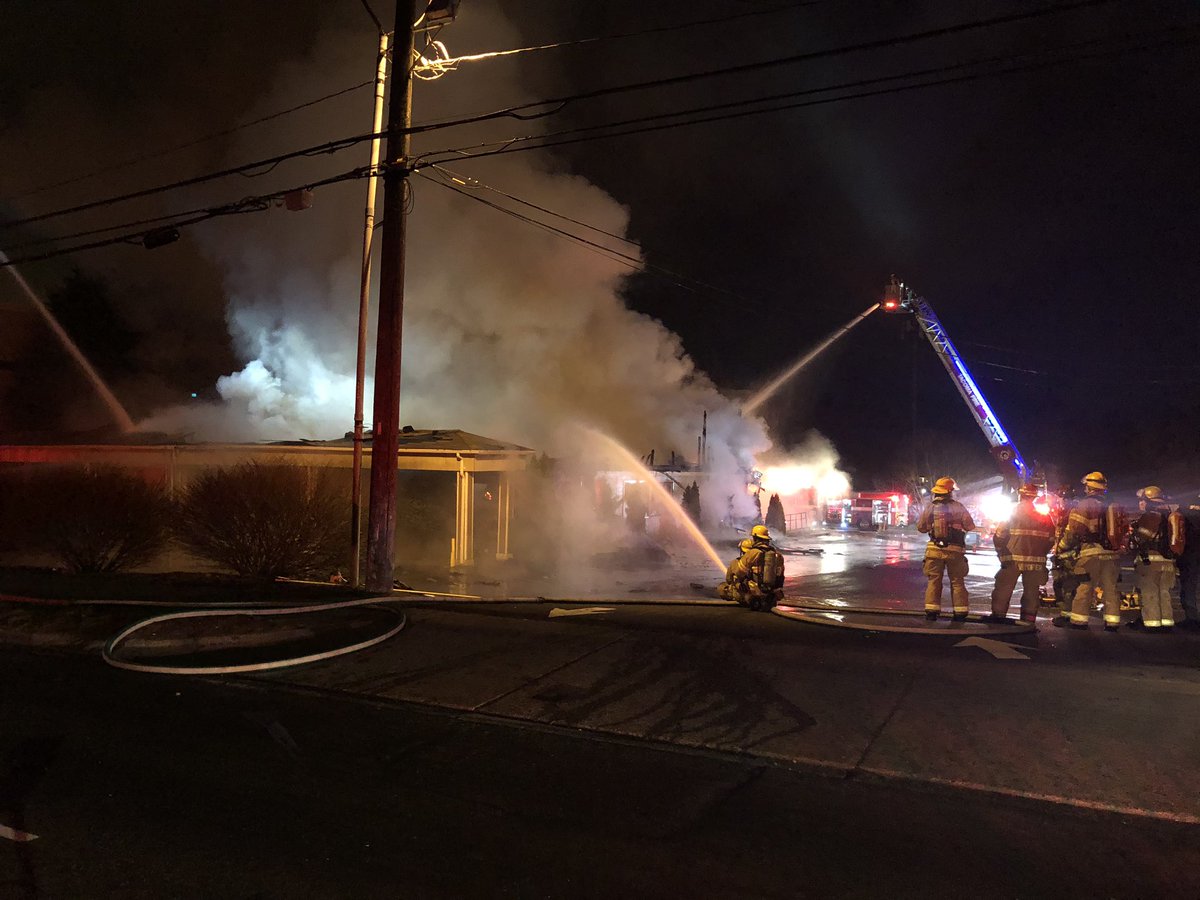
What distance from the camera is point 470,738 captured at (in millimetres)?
4660

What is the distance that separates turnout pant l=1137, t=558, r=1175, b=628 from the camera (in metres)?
7.11

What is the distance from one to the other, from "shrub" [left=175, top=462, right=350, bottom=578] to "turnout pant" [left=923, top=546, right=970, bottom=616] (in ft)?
26.9

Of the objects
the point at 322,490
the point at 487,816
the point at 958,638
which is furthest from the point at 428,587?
the point at 487,816

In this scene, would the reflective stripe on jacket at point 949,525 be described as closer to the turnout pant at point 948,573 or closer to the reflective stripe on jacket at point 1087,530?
the turnout pant at point 948,573

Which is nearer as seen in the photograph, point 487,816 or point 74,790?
point 487,816

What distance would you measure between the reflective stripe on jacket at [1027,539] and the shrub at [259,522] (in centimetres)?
885

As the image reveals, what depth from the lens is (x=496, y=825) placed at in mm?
3486

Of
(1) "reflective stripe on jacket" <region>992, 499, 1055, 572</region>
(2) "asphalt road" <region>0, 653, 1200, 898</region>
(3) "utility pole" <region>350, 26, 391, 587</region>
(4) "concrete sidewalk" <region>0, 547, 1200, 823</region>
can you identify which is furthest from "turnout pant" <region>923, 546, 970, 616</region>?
(3) "utility pole" <region>350, 26, 391, 587</region>

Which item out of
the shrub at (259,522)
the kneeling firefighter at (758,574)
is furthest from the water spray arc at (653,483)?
the kneeling firefighter at (758,574)

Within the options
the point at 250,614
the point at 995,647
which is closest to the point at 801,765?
the point at 995,647

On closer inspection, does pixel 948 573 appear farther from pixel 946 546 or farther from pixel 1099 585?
pixel 1099 585

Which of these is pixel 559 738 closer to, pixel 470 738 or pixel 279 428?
pixel 470 738

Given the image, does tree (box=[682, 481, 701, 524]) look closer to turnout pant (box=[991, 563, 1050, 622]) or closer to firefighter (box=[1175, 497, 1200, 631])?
Result: turnout pant (box=[991, 563, 1050, 622])

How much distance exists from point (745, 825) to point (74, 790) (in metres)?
3.24
